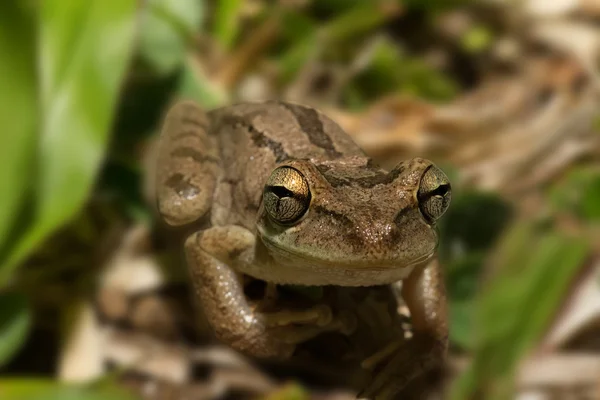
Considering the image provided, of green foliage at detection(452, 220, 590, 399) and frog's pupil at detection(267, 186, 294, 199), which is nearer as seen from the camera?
frog's pupil at detection(267, 186, 294, 199)

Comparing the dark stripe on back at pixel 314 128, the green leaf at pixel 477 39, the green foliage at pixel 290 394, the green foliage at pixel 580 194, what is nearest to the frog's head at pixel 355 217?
the dark stripe on back at pixel 314 128

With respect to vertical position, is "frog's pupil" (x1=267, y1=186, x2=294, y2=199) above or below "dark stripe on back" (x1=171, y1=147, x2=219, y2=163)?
below

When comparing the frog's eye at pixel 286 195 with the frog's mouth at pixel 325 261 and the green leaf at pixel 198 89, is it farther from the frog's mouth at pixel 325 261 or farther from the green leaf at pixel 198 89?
the green leaf at pixel 198 89

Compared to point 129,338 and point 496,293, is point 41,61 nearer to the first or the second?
point 129,338

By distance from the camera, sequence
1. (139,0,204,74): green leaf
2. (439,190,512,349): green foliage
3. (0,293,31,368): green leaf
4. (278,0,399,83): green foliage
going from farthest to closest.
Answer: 1. (278,0,399,83): green foliage
2. (139,0,204,74): green leaf
3. (439,190,512,349): green foliage
4. (0,293,31,368): green leaf

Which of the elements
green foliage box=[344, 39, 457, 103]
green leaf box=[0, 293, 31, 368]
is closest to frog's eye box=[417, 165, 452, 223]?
green leaf box=[0, 293, 31, 368]

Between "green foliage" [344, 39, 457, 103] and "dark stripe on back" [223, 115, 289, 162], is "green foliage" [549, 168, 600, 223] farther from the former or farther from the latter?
"dark stripe on back" [223, 115, 289, 162]
